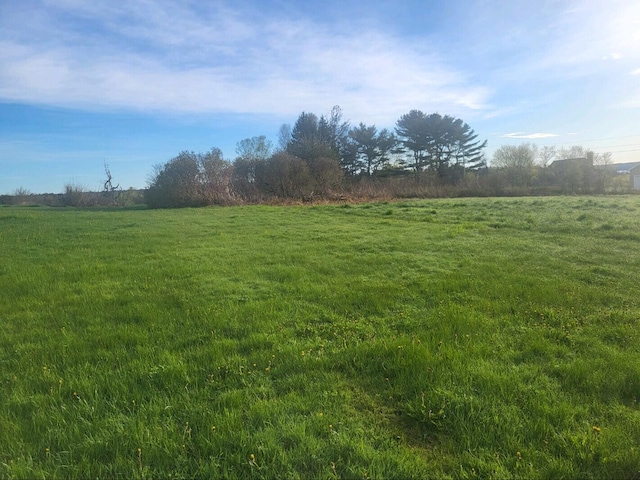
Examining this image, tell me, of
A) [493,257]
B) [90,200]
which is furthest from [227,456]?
[90,200]

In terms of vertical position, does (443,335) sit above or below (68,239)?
below

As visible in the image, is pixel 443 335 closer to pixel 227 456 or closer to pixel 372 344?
pixel 372 344

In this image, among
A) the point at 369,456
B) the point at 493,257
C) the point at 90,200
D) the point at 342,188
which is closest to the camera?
the point at 369,456

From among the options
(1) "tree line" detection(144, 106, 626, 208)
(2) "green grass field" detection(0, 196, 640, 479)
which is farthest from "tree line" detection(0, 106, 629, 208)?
(2) "green grass field" detection(0, 196, 640, 479)

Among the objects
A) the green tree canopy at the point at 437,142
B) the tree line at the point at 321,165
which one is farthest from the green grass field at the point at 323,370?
the green tree canopy at the point at 437,142

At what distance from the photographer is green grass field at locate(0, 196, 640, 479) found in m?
2.53

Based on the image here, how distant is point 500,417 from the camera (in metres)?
2.90

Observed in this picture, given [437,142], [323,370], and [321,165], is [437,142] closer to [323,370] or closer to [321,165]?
[321,165]

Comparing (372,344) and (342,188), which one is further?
(342,188)

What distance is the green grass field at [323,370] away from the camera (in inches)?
99.7

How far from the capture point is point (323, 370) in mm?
3668

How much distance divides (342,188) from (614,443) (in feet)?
112

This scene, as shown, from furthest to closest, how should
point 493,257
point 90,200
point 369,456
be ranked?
point 90,200 → point 493,257 → point 369,456

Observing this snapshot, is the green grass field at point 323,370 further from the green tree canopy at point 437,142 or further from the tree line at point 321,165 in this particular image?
the green tree canopy at point 437,142
